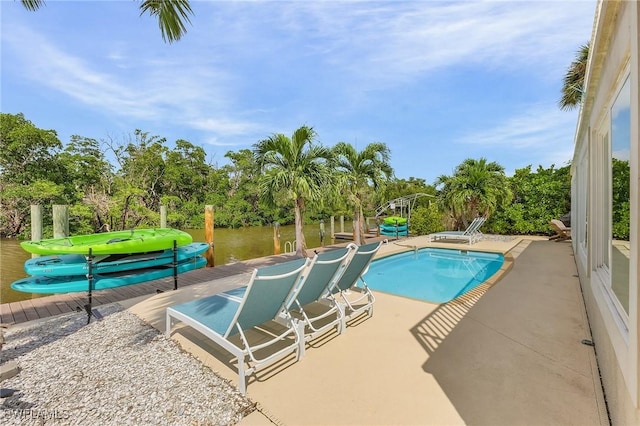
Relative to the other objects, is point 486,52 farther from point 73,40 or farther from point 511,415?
Result: point 73,40

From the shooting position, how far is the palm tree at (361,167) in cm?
986

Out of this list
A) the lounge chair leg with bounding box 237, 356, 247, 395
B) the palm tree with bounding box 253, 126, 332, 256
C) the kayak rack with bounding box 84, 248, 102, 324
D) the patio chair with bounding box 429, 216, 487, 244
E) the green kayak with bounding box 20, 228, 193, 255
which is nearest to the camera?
the lounge chair leg with bounding box 237, 356, 247, 395

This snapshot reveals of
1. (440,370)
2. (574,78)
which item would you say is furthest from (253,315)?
(574,78)

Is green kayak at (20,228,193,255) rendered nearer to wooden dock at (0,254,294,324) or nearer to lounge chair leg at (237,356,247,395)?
wooden dock at (0,254,294,324)

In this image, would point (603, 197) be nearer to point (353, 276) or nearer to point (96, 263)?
point (353, 276)

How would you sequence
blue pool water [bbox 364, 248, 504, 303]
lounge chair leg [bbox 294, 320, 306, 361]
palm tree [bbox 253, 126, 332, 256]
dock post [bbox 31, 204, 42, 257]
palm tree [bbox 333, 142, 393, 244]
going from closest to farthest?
lounge chair leg [bbox 294, 320, 306, 361] → dock post [bbox 31, 204, 42, 257] → blue pool water [bbox 364, 248, 504, 303] → palm tree [bbox 253, 126, 332, 256] → palm tree [bbox 333, 142, 393, 244]

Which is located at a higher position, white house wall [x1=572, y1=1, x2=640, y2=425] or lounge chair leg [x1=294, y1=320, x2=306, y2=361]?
white house wall [x1=572, y1=1, x2=640, y2=425]

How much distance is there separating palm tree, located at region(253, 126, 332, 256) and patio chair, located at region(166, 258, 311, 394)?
15.3ft

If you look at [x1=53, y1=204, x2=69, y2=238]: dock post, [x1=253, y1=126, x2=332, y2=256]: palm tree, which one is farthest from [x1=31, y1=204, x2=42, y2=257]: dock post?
[x1=253, y1=126, x2=332, y2=256]: palm tree

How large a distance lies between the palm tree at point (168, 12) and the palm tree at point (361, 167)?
6.46 meters

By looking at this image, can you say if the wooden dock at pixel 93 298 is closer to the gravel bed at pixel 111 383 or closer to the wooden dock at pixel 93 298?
the wooden dock at pixel 93 298

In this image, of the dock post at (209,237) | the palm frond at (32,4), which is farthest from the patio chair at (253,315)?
the dock post at (209,237)

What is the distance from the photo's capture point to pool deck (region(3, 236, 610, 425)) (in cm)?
194

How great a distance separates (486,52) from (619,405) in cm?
859
